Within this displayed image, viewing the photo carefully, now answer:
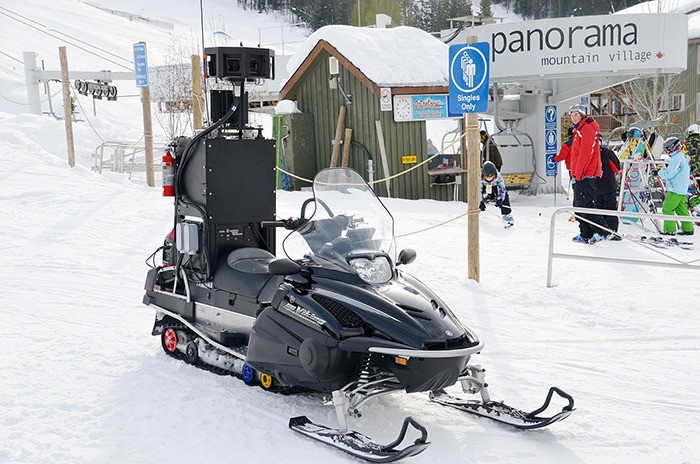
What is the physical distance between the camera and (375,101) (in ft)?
51.3

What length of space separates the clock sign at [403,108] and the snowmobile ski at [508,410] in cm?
1083

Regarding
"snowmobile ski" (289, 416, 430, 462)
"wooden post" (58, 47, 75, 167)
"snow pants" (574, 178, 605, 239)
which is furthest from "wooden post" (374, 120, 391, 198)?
"snowmobile ski" (289, 416, 430, 462)

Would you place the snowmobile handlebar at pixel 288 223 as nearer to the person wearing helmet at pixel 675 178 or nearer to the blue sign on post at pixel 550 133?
the person wearing helmet at pixel 675 178

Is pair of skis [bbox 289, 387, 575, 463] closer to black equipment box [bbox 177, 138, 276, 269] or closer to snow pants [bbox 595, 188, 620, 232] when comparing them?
black equipment box [bbox 177, 138, 276, 269]

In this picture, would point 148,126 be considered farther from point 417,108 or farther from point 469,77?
point 469,77

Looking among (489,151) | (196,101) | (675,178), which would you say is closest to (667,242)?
(675,178)

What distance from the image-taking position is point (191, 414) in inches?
192

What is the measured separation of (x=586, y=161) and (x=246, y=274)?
6.79 m

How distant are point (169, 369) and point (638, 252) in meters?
6.85

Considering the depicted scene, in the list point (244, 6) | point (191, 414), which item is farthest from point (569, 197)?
point (244, 6)

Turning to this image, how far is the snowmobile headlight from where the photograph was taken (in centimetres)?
479

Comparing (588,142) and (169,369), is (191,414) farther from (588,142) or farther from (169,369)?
(588,142)

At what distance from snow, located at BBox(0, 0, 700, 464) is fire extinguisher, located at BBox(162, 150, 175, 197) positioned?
4.08ft

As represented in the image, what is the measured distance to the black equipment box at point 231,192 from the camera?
19.6 feet
